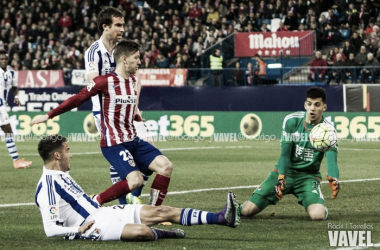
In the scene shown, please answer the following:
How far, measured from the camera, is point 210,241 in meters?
8.11

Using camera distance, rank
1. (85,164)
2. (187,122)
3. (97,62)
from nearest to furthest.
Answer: (97,62) → (85,164) → (187,122)

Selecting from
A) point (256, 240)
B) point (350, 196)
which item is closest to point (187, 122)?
point (350, 196)

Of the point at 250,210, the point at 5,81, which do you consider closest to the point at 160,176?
the point at 250,210

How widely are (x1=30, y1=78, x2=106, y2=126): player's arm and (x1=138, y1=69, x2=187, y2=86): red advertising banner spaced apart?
20.7 m

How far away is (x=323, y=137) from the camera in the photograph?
973cm

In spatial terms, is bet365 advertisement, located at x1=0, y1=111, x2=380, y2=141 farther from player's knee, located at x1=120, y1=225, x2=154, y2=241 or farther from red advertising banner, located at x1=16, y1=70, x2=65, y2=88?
player's knee, located at x1=120, y1=225, x2=154, y2=241

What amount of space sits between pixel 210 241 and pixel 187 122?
704 inches

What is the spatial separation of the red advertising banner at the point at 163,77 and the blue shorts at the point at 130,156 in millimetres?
20723

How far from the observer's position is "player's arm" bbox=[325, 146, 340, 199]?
29.1 feet

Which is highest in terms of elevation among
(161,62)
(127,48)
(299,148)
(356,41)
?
(356,41)

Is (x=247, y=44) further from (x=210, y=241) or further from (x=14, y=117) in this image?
(x=210, y=241)

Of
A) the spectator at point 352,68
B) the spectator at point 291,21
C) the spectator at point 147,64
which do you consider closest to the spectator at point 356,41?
the spectator at point 352,68

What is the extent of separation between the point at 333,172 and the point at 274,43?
74.1ft

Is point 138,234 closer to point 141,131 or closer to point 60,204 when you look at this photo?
point 60,204
